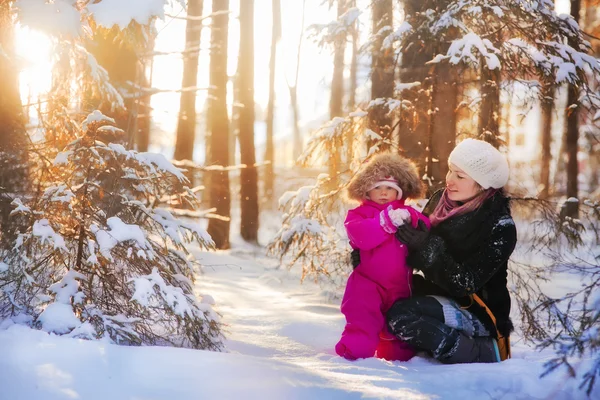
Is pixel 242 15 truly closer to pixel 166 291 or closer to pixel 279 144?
pixel 166 291

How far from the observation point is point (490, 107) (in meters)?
5.20

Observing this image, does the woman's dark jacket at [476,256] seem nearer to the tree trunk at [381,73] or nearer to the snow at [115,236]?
the snow at [115,236]

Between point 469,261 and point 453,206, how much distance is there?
1.56 feet

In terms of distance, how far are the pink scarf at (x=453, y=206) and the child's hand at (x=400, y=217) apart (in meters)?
0.33

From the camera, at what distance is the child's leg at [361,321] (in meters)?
3.52

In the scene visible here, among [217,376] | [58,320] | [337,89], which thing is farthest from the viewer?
[337,89]

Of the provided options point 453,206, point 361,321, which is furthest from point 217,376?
point 453,206

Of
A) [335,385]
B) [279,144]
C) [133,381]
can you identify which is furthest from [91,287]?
[279,144]

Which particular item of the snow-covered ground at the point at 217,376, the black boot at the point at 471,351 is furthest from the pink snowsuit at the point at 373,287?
the black boot at the point at 471,351

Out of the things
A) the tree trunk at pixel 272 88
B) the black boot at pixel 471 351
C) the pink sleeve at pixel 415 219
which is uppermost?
the tree trunk at pixel 272 88

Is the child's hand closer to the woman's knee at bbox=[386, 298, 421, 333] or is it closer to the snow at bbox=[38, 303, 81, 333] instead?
the woman's knee at bbox=[386, 298, 421, 333]

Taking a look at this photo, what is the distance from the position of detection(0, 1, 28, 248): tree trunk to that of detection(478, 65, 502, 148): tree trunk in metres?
3.95

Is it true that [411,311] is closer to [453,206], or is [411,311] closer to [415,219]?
[415,219]

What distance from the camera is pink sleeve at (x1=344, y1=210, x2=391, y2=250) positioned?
141 inches
